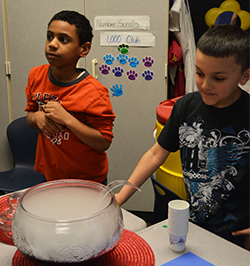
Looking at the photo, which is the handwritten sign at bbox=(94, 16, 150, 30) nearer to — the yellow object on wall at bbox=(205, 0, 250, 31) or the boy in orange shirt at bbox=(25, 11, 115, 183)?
the yellow object on wall at bbox=(205, 0, 250, 31)

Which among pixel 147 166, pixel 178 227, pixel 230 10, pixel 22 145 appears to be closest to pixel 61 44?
pixel 147 166

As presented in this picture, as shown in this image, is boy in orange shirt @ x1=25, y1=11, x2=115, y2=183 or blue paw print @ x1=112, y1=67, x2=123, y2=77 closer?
boy in orange shirt @ x1=25, y1=11, x2=115, y2=183

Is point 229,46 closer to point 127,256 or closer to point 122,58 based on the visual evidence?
point 127,256

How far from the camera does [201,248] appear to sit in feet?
→ 2.52

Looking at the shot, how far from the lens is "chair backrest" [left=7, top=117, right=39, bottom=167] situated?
220 cm

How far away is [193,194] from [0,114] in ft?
5.89

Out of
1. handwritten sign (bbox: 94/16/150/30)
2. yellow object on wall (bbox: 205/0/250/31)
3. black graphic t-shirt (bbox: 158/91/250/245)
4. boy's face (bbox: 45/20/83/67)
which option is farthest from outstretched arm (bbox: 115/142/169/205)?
yellow object on wall (bbox: 205/0/250/31)

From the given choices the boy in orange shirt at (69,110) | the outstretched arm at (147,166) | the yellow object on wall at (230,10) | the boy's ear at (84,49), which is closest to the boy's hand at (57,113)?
the boy in orange shirt at (69,110)

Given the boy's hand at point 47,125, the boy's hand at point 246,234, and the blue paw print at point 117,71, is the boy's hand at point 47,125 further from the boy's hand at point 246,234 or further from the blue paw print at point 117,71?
the blue paw print at point 117,71

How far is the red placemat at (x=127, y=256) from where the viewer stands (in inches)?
27.4

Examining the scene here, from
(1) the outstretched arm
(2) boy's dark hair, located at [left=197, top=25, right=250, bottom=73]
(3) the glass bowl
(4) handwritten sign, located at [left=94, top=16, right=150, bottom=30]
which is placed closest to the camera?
(3) the glass bowl

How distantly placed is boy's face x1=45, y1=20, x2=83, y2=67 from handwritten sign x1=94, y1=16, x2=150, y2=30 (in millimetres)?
927

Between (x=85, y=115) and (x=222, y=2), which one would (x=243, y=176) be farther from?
(x=222, y=2)

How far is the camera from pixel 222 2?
2.40 metres
